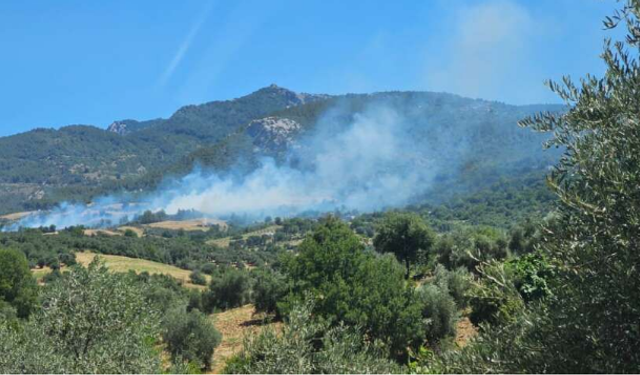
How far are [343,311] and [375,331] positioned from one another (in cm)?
214

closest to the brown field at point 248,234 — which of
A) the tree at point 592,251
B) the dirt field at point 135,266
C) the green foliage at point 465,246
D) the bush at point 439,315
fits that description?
the dirt field at point 135,266

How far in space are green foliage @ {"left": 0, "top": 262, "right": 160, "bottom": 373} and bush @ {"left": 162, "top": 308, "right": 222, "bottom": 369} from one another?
1619cm

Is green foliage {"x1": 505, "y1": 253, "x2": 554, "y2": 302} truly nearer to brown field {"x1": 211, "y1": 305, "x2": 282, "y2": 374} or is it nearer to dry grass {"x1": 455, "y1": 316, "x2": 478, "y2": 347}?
dry grass {"x1": 455, "y1": 316, "x2": 478, "y2": 347}

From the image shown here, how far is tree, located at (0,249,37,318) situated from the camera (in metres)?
56.2

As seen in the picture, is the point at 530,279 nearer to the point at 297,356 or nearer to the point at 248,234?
the point at 297,356

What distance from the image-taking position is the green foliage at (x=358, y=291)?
27969 mm

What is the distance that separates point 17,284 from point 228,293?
2366 cm

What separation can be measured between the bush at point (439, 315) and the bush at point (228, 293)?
30.9 m

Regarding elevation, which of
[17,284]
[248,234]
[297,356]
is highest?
[297,356]

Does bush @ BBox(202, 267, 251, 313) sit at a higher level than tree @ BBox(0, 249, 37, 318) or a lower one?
lower

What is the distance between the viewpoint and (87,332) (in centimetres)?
1436

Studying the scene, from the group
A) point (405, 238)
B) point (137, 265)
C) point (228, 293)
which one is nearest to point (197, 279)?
point (137, 265)

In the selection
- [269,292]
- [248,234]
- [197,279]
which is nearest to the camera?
[269,292]

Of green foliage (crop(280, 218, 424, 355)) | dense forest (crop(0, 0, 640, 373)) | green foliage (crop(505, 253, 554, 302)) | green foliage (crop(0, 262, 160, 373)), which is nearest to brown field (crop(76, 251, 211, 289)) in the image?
green foliage (crop(280, 218, 424, 355))
